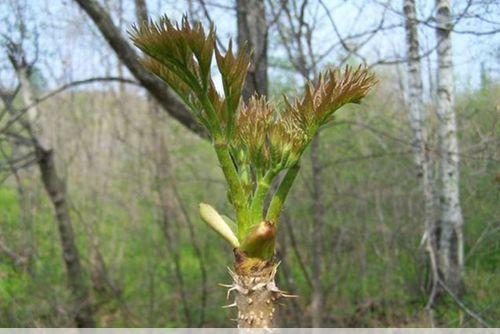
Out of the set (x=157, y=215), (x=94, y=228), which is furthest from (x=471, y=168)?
(x=94, y=228)

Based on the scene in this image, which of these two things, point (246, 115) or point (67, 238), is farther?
point (67, 238)

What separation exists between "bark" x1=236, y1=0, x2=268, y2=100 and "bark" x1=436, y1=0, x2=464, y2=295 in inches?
48.5

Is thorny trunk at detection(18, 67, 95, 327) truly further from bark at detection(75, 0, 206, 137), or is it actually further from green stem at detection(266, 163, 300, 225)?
green stem at detection(266, 163, 300, 225)

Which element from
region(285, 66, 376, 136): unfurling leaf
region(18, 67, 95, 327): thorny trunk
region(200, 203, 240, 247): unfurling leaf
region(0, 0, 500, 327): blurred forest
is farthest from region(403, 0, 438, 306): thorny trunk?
region(18, 67, 95, 327): thorny trunk

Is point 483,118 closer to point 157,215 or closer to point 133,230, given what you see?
point 157,215

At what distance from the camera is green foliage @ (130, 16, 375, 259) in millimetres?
1204

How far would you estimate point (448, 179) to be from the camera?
420 centimetres

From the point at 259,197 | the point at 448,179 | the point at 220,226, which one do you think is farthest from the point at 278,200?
the point at 448,179

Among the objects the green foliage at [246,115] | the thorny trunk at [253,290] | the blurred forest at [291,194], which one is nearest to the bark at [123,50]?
the blurred forest at [291,194]

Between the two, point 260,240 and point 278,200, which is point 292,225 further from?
point 260,240

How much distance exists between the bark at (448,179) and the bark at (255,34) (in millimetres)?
1233

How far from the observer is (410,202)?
5.77 m

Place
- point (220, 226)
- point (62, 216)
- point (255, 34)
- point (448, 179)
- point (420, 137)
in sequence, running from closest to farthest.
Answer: point (220, 226), point (255, 34), point (448, 179), point (420, 137), point (62, 216)

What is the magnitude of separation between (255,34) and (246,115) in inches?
107
